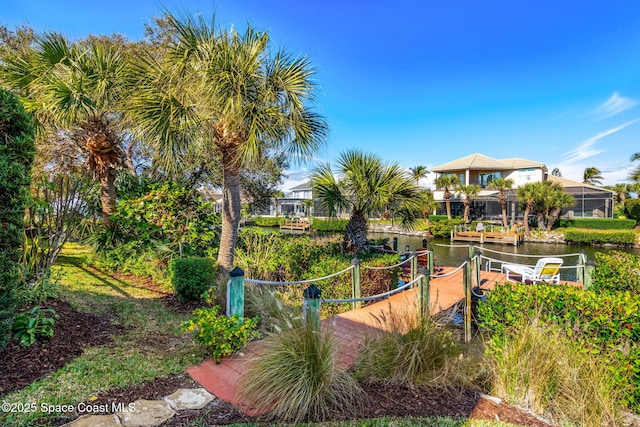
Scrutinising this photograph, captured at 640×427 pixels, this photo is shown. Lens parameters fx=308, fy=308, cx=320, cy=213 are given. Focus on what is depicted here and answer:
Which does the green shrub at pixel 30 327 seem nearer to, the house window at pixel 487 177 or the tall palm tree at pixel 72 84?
the tall palm tree at pixel 72 84

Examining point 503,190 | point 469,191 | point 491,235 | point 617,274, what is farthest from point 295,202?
point 617,274

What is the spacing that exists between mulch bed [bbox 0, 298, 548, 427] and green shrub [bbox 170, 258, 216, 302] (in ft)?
7.65

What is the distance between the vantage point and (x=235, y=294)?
413 centimetres

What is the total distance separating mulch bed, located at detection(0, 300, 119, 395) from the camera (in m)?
2.88

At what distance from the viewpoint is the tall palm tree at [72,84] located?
668cm

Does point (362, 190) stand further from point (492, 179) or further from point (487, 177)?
point (487, 177)

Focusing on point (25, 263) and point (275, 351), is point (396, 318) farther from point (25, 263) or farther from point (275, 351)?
point (25, 263)

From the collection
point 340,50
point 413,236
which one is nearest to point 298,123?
point 340,50

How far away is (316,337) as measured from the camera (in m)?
2.93

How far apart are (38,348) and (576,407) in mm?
5339

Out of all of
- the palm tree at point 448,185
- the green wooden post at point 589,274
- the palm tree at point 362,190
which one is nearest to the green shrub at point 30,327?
the palm tree at point 362,190

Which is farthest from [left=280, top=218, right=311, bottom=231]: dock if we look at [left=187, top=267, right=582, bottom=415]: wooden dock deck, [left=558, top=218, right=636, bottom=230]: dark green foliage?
[left=187, top=267, right=582, bottom=415]: wooden dock deck

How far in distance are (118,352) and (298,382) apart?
2398 millimetres

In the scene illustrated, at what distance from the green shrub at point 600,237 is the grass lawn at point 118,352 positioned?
28115mm
